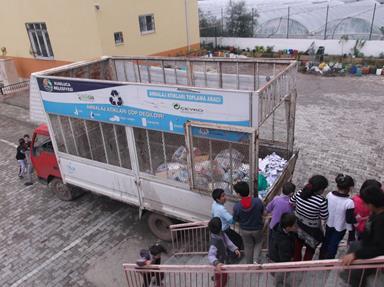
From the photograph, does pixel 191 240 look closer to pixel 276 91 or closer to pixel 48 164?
pixel 276 91

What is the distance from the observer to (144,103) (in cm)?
553

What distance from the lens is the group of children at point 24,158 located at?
29.7ft

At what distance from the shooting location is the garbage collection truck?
489 cm

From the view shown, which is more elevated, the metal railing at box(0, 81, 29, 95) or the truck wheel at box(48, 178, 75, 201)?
the metal railing at box(0, 81, 29, 95)

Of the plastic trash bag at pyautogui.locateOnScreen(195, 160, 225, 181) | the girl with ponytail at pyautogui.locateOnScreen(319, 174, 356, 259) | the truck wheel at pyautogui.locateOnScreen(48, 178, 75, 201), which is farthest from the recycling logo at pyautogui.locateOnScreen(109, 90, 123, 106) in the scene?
the girl with ponytail at pyautogui.locateOnScreen(319, 174, 356, 259)

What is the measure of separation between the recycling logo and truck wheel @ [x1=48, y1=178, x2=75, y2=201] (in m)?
3.25

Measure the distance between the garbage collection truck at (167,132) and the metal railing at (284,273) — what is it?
1.22 metres

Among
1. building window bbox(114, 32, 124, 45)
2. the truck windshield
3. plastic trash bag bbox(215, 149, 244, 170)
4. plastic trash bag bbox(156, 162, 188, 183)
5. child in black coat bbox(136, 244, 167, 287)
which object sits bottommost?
child in black coat bbox(136, 244, 167, 287)

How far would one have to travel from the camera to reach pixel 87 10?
1384 cm

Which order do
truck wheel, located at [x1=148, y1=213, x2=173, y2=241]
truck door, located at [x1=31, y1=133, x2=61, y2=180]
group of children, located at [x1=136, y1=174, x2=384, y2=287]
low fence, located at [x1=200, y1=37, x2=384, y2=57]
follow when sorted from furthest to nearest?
low fence, located at [x1=200, y1=37, x2=384, y2=57], truck door, located at [x1=31, y1=133, x2=61, y2=180], truck wheel, located at [x1=148, y1=213, x2=173, y2=241], group of children, located at [x1=136, y1=174, x2=384, y2=287]

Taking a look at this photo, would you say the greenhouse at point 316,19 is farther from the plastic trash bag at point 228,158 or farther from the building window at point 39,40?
the plastic trash bag at point 228,158

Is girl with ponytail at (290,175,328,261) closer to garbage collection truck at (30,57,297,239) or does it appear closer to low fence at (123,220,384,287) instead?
low fence at (123,220,384,287)

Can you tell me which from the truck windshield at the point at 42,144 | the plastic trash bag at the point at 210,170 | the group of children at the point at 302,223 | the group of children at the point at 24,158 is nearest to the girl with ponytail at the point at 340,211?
the group of children at the point at 302,223

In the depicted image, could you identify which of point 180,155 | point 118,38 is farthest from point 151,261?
point 118,38
